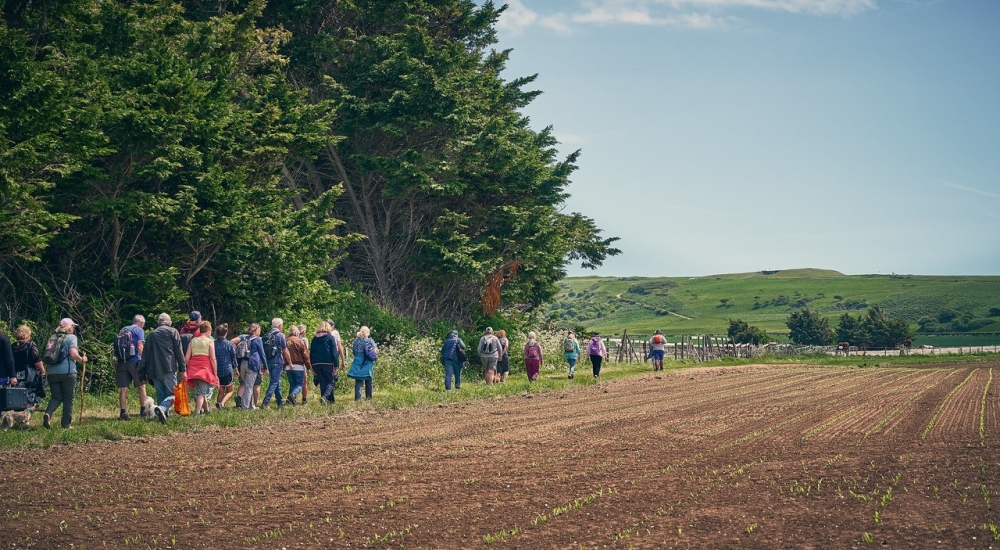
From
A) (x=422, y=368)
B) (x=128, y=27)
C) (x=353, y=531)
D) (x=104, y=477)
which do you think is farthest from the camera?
(x=422, y=368)

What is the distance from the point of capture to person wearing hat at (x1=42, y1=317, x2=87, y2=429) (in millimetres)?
15102

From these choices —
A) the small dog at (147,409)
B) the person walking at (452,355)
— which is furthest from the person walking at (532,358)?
the small dog at (147,409)

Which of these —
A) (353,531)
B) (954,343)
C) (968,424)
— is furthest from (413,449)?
(954,343)

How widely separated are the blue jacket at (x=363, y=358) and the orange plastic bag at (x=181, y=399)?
459cm

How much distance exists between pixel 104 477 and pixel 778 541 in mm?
7604

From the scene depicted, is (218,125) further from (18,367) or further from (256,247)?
(18,367)

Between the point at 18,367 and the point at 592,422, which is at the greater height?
the point at 18,367

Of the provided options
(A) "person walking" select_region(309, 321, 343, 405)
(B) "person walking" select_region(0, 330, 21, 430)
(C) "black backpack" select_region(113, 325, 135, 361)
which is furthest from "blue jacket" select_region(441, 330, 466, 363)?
(B) "person walking" select_region(0, 330, 21, 430)

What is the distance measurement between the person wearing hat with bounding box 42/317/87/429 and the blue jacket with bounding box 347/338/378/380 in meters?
6.58

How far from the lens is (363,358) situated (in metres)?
21.1

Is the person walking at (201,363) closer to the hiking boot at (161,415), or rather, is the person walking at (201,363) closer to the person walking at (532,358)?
the hiking boot at (161,415)

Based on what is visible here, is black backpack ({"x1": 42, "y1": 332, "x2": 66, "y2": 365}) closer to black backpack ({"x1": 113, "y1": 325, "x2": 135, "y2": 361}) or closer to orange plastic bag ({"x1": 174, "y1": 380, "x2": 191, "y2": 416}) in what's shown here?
black backpack ({"x1": 113, "y1": 325, "x2": 135, "y2": 361})

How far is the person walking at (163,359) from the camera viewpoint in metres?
16.3

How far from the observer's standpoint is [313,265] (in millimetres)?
25234
